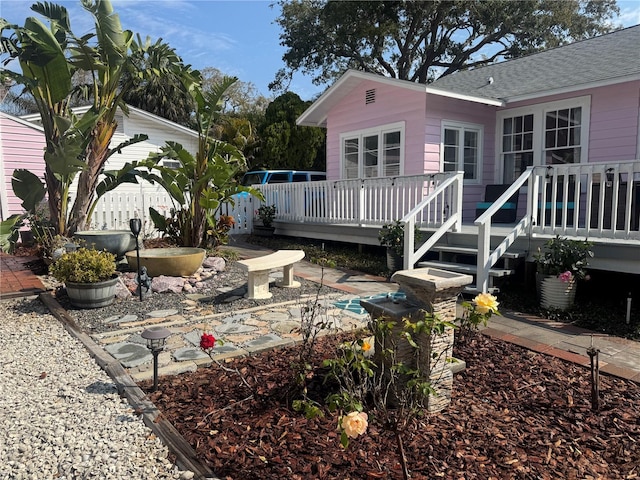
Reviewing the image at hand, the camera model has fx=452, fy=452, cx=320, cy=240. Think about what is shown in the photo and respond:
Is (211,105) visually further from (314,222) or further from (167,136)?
(167,136)

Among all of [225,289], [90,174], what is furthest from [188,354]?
[90,174]

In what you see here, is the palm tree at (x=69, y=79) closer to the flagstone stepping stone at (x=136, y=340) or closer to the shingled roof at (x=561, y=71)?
the flagstone stepping stone at (x=136, y=340)

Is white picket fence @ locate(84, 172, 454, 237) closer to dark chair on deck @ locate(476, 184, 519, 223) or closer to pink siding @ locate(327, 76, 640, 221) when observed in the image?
pink siding @ locate(327, 76, 640, 221)

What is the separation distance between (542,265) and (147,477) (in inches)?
197

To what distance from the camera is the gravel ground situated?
2.38 metres

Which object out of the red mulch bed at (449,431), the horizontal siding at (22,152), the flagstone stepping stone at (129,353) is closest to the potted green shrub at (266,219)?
Answer: the horizontal siding at (22,152)

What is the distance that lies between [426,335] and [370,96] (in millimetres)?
9103

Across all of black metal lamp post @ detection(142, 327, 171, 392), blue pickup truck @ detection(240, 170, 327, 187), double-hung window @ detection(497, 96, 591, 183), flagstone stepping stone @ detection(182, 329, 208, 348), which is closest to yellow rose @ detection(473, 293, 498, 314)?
Answer: black metal lamp post @ detection(142, 327, 171, 392)

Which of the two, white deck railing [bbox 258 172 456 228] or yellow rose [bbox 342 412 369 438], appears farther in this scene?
white deck railing [bbox 258 172 456 228]

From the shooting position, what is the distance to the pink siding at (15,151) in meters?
12.6

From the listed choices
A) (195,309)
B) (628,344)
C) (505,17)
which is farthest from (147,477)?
(505,17)

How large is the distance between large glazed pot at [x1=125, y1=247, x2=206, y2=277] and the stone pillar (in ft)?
15.1

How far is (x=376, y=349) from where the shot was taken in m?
3.04

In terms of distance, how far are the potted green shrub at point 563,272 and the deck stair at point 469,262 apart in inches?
25.0
